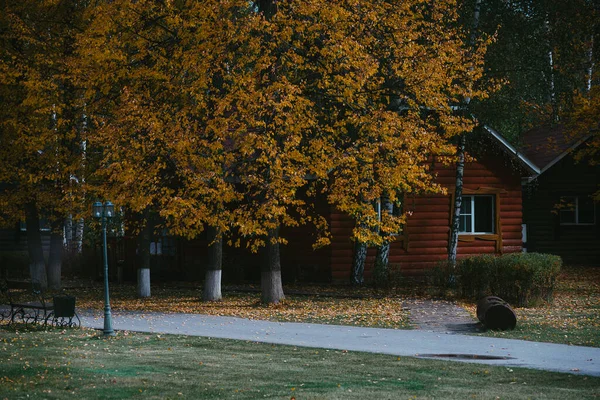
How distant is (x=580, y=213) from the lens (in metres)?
40.9

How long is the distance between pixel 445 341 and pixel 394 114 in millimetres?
8228

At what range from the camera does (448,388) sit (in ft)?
38.3

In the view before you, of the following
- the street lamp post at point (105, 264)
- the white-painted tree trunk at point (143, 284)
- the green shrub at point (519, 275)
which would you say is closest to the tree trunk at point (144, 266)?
the white-painted tree trunk at point (143, 284)

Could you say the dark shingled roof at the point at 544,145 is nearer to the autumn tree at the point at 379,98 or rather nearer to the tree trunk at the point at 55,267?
the autumn tree at the point at 379,98

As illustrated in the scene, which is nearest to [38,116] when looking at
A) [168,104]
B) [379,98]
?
[168,104]

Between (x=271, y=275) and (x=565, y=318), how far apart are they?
7.46 meters

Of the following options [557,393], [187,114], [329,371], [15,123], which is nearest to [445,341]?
[329,371]

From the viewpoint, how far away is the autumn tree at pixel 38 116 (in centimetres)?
2608

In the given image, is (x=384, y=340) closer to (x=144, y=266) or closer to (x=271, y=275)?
(x=271, y=275)

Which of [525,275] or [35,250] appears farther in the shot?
[35,250]

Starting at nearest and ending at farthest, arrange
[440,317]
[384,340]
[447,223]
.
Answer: [384,340] < [440,317] < [447,223]

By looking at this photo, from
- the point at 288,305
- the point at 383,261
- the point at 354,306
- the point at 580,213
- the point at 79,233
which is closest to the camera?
the point at 354,306

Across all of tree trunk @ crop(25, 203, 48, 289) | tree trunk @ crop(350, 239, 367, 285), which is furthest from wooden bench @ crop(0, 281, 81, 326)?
tree trunk @ crop(350, 239, 367, 285)

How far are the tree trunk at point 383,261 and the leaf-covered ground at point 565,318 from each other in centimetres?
466
